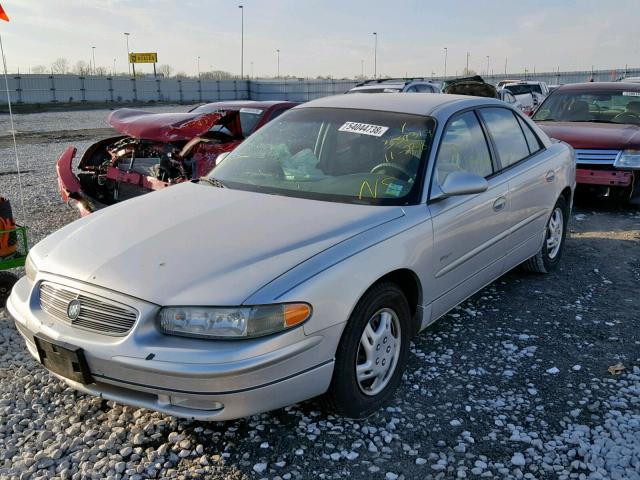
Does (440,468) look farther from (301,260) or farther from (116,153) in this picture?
(116,153)

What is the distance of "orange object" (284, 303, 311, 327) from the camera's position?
2.52 m

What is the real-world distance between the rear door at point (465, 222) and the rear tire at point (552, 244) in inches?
39.4

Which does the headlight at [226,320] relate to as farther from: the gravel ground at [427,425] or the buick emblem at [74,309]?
the gravel ground at [427,425]

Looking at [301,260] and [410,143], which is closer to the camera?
[301,260]

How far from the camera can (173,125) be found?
21.5 ft

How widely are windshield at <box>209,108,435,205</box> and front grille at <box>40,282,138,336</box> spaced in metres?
1.31

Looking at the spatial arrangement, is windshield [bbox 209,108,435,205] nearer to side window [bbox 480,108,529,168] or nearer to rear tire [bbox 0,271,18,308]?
side window [bbox 480,108,529,168]

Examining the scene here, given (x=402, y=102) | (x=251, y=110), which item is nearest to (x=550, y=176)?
(x=402, y=102)

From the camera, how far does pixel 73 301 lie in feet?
8.96

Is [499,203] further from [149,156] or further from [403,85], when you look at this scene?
[403,85]

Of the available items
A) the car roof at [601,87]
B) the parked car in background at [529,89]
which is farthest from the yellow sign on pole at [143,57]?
the car roof at [601,87]

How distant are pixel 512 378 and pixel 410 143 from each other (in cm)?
154

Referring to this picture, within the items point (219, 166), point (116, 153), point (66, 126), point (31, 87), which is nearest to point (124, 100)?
point (31, 87)

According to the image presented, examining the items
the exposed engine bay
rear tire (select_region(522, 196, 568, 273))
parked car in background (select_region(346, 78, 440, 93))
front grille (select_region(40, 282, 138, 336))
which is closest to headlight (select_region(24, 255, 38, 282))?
front grille (select_region(40, 282, 138, 336))
